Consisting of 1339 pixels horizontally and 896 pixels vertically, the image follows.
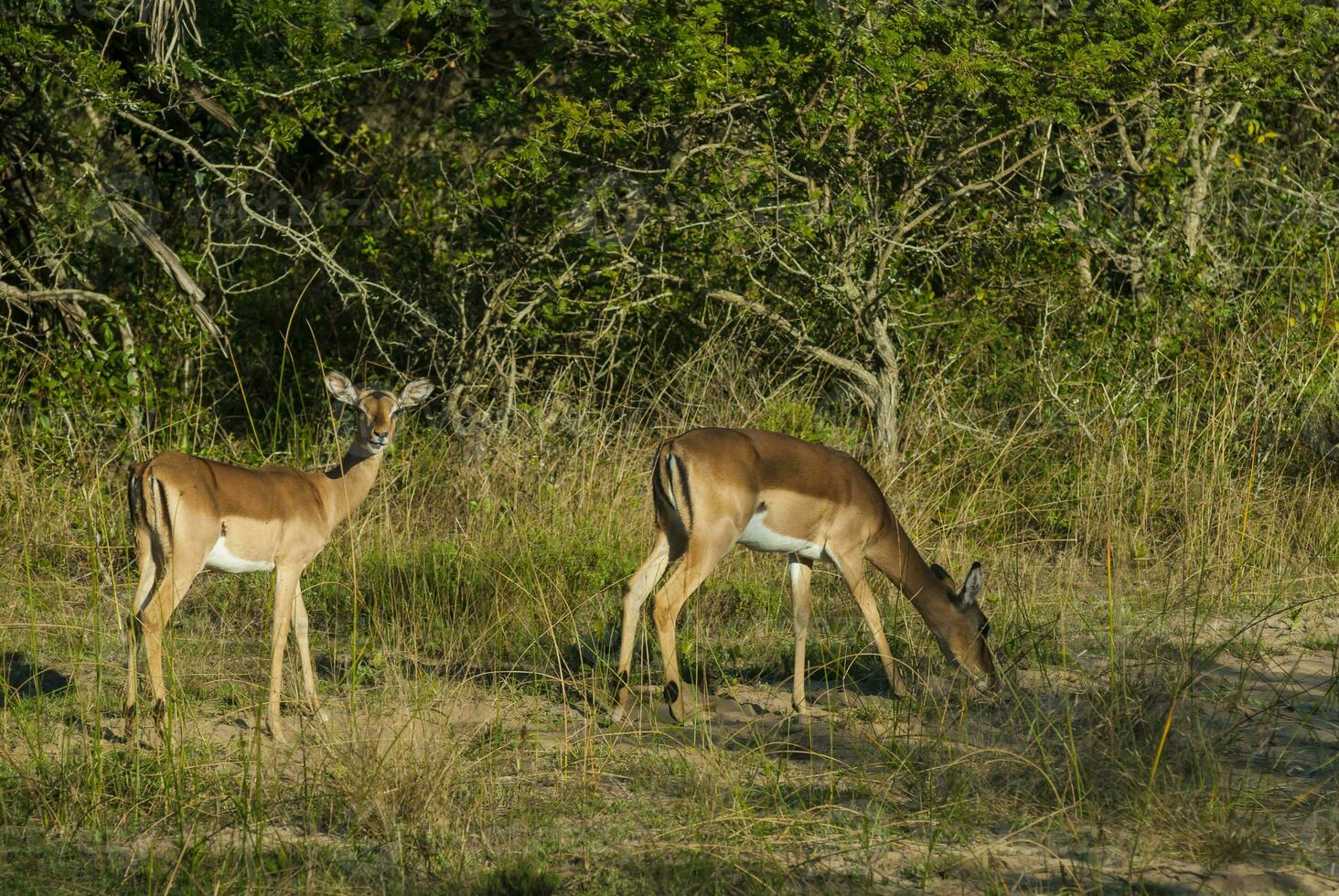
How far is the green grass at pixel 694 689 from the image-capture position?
12.7ft

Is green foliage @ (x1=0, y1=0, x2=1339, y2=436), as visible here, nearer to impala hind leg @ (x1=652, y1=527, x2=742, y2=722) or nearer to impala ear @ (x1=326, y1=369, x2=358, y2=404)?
impala ear @ (x1=326, y1=369, x2=358, y2=404)

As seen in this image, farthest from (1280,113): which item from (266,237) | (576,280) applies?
(266,237)

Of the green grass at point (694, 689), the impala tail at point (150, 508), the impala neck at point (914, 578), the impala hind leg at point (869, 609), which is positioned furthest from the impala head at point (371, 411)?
the impala neck at point (914, 578)

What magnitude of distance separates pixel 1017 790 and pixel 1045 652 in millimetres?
1749

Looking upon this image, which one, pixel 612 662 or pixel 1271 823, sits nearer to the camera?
pixel 1271 823

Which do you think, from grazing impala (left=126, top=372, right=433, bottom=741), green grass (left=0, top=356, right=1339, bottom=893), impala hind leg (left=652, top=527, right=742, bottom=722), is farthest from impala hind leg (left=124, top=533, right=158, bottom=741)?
impala hind leg (left=652, top=527, right=742, bottom=722)

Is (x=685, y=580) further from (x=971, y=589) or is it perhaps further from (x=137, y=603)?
(x=137, y=603)

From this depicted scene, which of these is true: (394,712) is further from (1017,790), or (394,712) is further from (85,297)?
(85,297)

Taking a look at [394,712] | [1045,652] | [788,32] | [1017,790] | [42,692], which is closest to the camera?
[1017,790]

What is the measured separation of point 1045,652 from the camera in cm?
595

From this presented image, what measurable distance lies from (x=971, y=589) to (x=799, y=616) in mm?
657

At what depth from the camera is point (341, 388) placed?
6.20 metres

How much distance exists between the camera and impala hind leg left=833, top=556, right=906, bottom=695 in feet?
18.0

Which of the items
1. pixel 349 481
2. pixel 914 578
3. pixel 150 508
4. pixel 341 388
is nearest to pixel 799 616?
pixel 914 578
